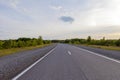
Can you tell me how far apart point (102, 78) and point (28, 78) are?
271cm

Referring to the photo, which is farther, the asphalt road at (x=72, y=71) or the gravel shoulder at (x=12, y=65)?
the gravel shoulder at (x=12, y=65)

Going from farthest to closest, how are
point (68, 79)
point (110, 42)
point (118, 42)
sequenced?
1. point (110, 42)
2. point (118, 42)
3. point (68, 79)

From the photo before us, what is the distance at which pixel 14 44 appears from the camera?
70.9 m

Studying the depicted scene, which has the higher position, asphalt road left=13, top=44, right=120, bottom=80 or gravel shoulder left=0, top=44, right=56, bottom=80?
asphalt road left=13, top=44, right=120, bottom=80

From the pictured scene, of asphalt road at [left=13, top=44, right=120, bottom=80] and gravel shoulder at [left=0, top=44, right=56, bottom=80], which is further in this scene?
gravel shoulder at [left=0, top=44, right=56, bottom=80]

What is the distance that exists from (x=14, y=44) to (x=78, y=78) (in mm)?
65782

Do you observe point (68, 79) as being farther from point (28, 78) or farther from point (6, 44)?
point (6, 44)

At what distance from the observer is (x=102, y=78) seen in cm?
728

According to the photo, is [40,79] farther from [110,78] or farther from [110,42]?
[110,42]

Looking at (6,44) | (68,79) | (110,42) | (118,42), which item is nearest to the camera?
(68,79)

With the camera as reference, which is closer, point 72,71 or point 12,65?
point 72,71

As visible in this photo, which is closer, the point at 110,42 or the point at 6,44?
the point at 6,44

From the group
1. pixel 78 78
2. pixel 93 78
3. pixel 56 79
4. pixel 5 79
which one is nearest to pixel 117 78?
pixel 93 78

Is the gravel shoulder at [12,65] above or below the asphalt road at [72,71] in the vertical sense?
below
